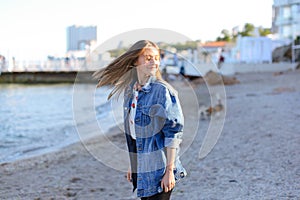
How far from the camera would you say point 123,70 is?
9.60 feet

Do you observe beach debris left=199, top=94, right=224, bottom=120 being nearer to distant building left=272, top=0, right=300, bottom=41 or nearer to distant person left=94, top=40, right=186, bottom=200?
distant person left=94, top=40, right=186, bottom=200

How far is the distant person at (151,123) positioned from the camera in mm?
2676

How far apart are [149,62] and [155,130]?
0.43m

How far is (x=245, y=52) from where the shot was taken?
40500 mm

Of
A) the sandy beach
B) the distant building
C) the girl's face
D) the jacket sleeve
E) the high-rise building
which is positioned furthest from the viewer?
the distant building

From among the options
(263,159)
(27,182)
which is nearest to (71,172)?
(27,182)

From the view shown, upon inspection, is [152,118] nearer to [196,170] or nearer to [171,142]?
[171,142]

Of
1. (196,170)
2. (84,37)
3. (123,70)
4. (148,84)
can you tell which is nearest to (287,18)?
(84,37)

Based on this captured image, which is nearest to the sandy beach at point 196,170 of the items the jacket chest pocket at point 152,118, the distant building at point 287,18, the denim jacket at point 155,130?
the denim jacket at point 155,130

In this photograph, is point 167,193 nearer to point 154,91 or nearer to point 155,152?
point 155,152

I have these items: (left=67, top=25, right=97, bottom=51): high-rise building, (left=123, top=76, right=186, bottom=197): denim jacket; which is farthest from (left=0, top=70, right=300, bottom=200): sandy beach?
(left=67, top=25, right=97, bottom=51): high-rise building

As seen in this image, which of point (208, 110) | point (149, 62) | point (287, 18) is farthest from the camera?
point (287, 18)

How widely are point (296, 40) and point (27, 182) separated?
3716 centimetres

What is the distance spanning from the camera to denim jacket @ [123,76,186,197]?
2.67m
